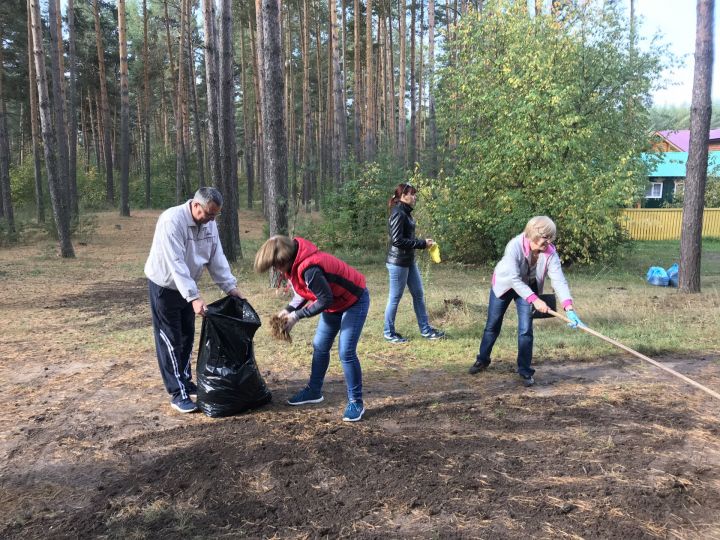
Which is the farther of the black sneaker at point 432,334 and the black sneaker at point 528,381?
the black sneaker at point 432,334

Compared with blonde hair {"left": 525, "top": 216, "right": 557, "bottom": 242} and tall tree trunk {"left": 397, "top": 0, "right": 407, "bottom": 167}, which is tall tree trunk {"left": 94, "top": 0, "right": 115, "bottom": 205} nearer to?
tall tree trunk {"left": 397, "top": 0, "right": 407, "bottom": 167}

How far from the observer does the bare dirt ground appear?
2.66m

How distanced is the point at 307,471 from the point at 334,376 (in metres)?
1.96

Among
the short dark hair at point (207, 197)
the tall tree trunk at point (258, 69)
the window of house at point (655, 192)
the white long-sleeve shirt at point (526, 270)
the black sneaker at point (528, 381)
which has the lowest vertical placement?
the black sneaker at point (528, 381)

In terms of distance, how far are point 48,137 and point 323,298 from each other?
12638mm

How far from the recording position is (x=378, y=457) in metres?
3.32

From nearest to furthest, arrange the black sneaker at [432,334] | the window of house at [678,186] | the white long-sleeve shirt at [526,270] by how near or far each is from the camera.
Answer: the white long-sleeve shirt at [526,270] < the black sneaker at [432,334] < the window of house at [678,186]

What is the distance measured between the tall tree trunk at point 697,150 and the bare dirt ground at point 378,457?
4.60 metres

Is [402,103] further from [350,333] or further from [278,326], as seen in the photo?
[278,326]

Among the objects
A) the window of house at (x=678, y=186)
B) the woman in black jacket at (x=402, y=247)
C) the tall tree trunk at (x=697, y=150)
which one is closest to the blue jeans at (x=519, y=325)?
the woman in black jacket at (x=402, y=247)

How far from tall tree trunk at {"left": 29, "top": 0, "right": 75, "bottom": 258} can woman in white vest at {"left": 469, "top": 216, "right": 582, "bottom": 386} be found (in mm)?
12509

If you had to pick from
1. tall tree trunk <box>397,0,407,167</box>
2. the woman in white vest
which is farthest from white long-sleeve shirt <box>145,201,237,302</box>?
tall tree trunk <box>397,0,407,167</box>

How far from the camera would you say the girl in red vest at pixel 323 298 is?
139 inches

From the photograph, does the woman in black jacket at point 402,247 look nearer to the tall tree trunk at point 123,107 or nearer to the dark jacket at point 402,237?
the dark jacket at point 402,237
